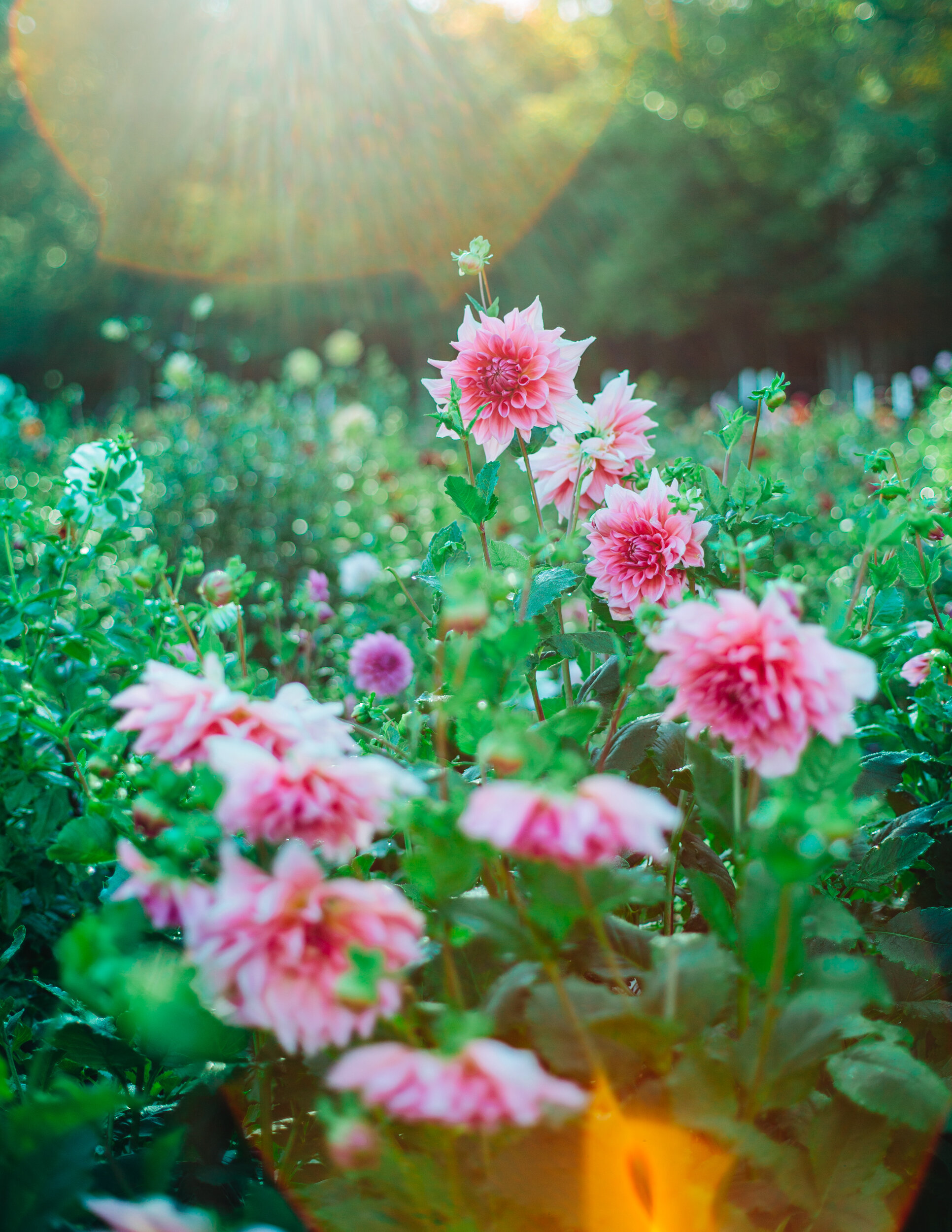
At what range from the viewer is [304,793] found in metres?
0.48

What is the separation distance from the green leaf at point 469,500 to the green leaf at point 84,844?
1.38ft

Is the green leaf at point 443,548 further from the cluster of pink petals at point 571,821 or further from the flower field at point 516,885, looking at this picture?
the cluster of pink petals at point 571,821

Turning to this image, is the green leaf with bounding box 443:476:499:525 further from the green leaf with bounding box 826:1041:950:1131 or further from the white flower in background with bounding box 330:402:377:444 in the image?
the white flower in background with bounding box 330:402:377:444

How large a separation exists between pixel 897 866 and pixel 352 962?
0.59m

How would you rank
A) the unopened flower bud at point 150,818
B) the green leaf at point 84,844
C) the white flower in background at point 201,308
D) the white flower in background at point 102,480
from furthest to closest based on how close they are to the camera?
the white flower in background at point 201,308 < the white flower in background at point 102,480 < the green leaf at point 84,844 < the unopened flower bud at point 150,818

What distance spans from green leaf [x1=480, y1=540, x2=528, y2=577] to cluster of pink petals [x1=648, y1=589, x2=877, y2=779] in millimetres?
334

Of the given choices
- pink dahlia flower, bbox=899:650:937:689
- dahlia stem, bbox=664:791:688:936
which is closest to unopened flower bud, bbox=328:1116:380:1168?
dahlia stem, bbox=664:791:688:936

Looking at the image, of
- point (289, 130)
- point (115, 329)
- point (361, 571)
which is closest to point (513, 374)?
point (361, 571)

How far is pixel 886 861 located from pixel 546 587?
1.37 ft

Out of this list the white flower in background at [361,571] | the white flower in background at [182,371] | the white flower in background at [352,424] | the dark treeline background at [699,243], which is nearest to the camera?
the white flower in background at [361,571]

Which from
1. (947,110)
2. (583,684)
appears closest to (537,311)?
(583,684)

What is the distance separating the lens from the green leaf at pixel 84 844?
714mm

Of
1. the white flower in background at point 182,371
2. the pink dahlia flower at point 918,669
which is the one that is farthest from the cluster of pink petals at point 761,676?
the white flower in background at point 182,371

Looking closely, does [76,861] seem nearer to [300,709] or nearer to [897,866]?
[300,709]
